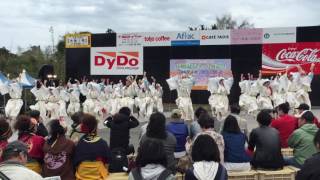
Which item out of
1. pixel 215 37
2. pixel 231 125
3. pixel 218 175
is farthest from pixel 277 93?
pixel 218 175

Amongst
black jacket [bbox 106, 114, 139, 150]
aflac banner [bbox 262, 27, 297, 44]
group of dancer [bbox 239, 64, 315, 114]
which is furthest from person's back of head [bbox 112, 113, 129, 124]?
aflac banner [bbox 262, 27, 297, 44]

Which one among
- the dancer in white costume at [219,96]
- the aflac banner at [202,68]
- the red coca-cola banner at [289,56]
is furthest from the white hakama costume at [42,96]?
the red coca-cola banner at [289,56]

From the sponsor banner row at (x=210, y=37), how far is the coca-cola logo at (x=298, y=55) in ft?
1.81

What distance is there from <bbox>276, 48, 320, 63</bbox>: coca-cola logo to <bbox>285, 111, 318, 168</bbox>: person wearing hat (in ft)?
60.3

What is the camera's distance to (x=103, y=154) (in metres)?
6.18

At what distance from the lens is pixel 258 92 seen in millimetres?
20078

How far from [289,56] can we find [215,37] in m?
3.92

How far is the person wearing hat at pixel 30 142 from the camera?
648cm

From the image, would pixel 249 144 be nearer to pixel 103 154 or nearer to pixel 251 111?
pixel 103 154

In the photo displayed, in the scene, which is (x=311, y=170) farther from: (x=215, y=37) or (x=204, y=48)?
(x=204, y=48)

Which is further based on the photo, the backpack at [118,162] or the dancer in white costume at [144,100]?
the dancer in white costume at [144,100]

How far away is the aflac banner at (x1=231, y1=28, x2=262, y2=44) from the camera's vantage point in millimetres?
26234

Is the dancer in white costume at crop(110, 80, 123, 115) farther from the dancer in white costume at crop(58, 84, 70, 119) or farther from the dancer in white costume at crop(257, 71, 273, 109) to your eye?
the dancer in white costume at crop(257, 71, 273, 109)

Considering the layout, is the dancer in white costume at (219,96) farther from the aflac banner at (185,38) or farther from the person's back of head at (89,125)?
the person's back of head at (89,125)
